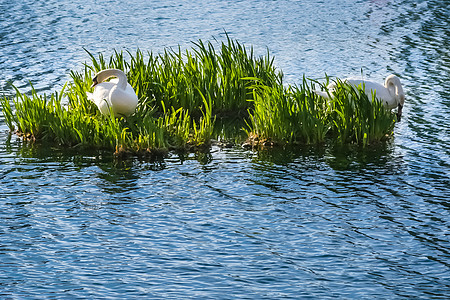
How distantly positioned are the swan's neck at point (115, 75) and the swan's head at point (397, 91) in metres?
4.06

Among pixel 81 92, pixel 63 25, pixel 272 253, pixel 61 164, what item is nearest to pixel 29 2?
pixel 63 25

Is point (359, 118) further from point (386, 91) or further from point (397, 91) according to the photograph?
point (397, 91)

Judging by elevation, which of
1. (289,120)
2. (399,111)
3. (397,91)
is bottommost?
(399,111)

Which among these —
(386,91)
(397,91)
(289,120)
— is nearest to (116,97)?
(289,120)

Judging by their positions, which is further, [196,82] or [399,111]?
[196,82]

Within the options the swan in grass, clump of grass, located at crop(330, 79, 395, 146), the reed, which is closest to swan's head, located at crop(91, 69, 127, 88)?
the reed

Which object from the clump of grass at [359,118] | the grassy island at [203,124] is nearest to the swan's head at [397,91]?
the grassy island at [203,124]

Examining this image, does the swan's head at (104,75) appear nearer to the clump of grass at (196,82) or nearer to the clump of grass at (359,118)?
the clump of grass at (196,82)

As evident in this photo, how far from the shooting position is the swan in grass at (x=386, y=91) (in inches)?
443

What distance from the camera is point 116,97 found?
1023 cm

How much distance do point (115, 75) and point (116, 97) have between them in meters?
0.70

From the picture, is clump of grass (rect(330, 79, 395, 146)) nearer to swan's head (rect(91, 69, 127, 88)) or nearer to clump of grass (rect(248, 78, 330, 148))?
clump of grass (rect(248, 78, 330, 148))

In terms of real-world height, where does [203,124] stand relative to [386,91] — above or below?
above

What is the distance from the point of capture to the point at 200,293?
602 centimetres
